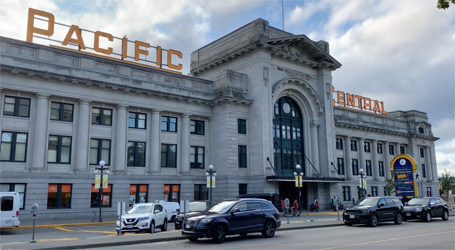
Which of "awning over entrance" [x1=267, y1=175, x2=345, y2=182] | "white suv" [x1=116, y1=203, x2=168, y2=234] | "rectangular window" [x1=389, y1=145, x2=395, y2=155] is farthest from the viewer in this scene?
"rectangular window" [x1=389, y1=145, x2=395, y2=155]

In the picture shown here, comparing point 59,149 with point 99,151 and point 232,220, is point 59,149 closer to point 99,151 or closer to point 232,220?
point 99,151

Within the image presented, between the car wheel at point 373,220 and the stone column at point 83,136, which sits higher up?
the stone column at point 83,136

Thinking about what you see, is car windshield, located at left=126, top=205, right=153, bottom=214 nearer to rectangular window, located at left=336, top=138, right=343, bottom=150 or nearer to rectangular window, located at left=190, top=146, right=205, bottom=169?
rectangular window, located at left=190, top=146, right=205, bottom=169

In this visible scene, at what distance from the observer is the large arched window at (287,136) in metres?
45.4

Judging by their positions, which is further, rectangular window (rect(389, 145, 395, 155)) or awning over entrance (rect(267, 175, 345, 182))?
rectangular window (rect(389, 145, 395, 155))

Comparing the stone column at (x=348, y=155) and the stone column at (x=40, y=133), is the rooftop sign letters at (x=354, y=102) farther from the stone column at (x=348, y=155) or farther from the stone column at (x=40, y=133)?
the stone column at (x=40, y=133)

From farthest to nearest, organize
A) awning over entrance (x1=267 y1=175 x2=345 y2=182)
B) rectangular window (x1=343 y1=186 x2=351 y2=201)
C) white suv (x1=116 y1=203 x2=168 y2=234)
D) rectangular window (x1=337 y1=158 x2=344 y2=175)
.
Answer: rectangular window (x1=337 y1=158 x2=344 y2=175)
rectangular window (x1=343 y1=186 x2=351 y2=201)
awning over entrance (x1=267 y1=175 x2=345 y2=182)
white suv (x1=116 y1=203 x2=168 y2=234)

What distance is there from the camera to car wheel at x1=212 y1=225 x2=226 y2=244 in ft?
53.8

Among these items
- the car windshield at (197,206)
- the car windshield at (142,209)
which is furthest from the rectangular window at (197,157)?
the car windshield at (142,209)

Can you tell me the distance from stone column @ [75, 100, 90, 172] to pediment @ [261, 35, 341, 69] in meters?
19.3

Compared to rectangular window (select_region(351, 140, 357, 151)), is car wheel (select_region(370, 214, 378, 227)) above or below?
below

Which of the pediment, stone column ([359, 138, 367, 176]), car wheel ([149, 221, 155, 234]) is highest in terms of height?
the pediment

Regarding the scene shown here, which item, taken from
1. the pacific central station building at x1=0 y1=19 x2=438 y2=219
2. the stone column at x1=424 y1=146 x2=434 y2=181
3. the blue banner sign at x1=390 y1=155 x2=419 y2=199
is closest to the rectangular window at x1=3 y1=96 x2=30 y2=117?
the pacific central station building at x1=0 y1=19 x2=438 y2=219

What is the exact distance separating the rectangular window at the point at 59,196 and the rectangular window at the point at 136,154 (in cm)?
605
